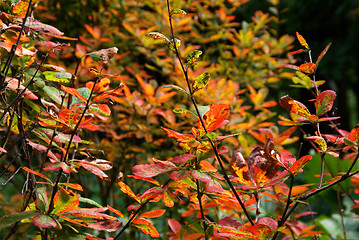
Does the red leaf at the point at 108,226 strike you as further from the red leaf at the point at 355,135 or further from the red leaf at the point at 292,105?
the red leaf at the point at 355,135

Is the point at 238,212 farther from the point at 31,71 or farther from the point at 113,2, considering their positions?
the point at 113,2

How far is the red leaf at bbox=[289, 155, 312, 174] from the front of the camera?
2.40ft

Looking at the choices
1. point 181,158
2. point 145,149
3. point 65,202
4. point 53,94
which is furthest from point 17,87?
point 145,149

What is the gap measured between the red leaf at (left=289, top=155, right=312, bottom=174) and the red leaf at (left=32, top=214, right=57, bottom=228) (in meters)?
0.50

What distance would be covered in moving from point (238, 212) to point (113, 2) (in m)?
1.71

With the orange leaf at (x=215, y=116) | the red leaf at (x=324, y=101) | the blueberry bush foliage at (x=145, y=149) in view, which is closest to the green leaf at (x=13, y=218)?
the blueberry bush foliage at (x=145, y=149)

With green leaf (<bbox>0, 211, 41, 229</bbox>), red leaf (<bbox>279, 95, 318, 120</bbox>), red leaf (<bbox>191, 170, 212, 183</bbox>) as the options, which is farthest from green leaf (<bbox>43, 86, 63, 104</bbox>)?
red leaf (<bbox>279, 95, 318, 120</bbox>)

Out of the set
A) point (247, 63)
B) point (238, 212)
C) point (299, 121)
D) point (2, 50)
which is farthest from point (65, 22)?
point (299, 121)

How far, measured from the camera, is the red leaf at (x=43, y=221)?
64 cm

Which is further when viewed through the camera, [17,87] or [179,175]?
[17,87]

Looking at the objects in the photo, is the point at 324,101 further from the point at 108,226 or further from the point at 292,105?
the point at 108,226

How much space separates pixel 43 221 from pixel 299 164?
54cm

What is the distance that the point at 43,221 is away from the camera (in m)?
0.66

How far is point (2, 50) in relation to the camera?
0.93m
